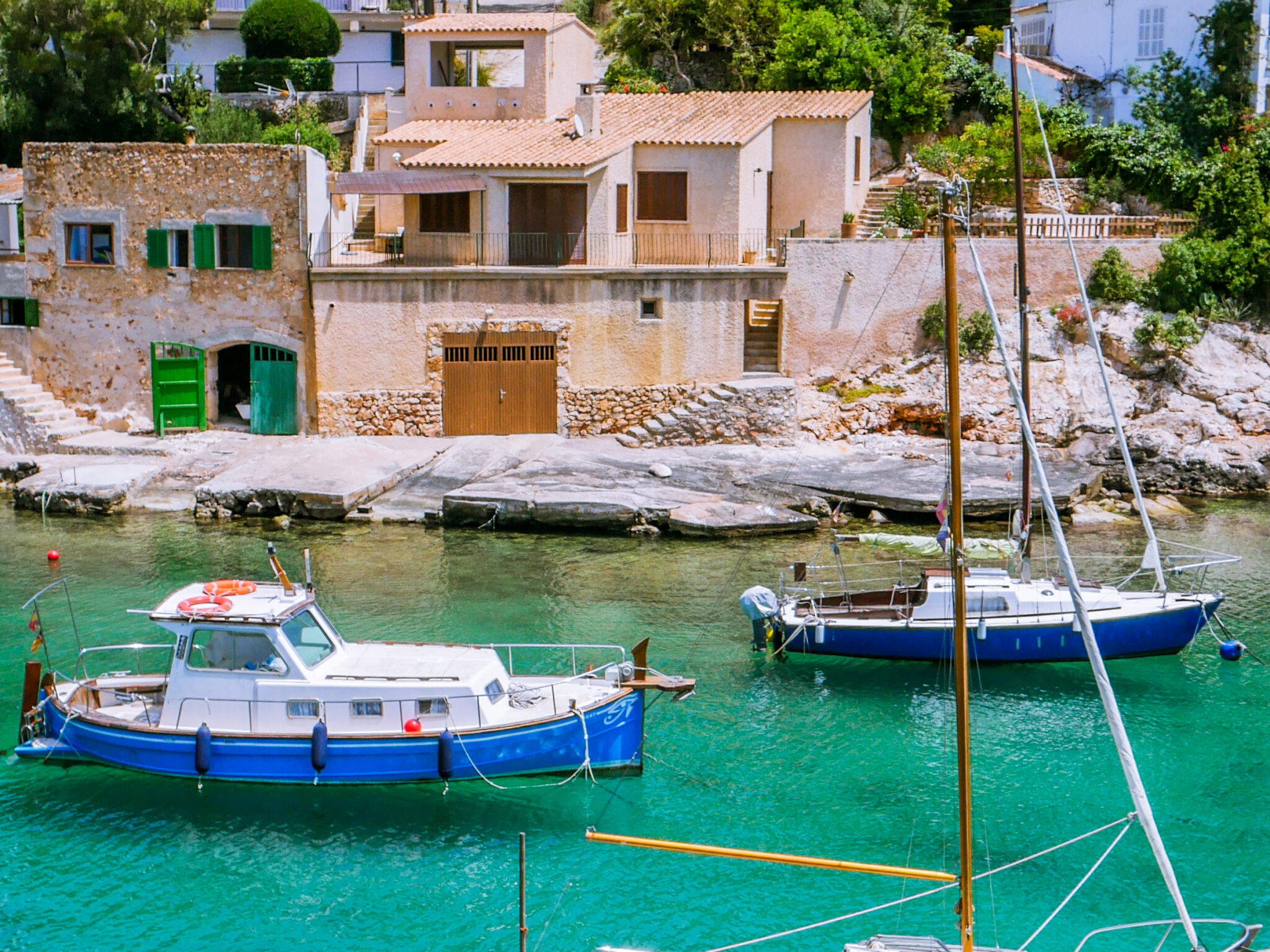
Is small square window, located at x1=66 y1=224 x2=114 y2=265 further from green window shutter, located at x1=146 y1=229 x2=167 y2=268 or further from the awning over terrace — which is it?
the awning over terrace

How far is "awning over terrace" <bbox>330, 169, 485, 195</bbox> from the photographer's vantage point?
3647 centimetres

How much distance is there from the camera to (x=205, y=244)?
3775cm

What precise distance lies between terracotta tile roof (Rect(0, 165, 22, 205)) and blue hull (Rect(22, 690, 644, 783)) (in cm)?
2362

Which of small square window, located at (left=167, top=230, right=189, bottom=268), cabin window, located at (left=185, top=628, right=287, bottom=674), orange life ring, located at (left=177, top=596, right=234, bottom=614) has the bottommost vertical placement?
cabin window, located at (left=185, top=628, right=287, bottom=674)

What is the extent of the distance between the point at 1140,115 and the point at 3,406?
3228 cm

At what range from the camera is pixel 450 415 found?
3838 cm

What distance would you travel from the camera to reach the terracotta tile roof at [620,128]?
37.8 meters

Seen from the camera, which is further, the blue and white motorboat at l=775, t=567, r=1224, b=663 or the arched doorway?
the arched doorway

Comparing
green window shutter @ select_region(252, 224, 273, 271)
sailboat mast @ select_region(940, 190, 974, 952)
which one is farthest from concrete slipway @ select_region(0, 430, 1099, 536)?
sailboat mast @ select_region(940, 190, 974, 952)

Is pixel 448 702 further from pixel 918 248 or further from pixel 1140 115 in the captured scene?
pixel 1140 115

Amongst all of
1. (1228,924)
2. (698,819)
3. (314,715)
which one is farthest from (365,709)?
(1228,924)

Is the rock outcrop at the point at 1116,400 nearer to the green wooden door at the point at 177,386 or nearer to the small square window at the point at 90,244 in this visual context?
the green wooden door at the point at 177,386

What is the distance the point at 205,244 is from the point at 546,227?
28.4 feet

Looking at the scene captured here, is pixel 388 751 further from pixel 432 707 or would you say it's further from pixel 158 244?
pixel 158 244
